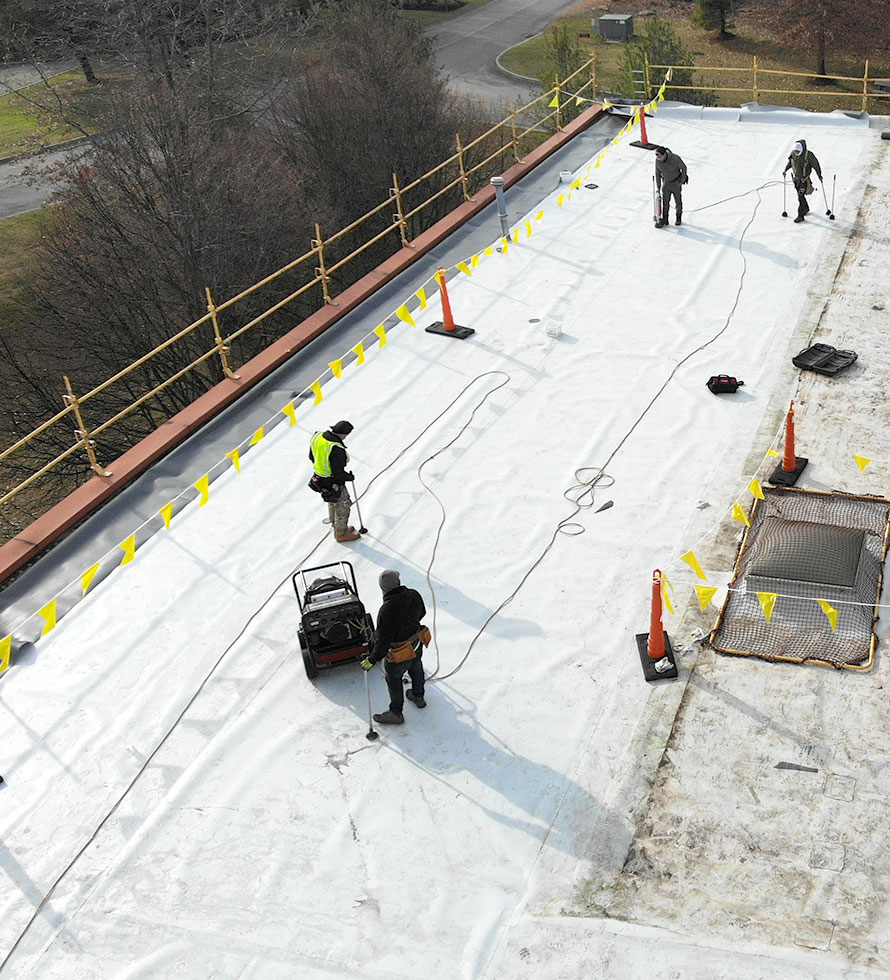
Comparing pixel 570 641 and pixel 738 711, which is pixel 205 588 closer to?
pixel 570 641

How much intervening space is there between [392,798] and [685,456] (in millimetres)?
5282

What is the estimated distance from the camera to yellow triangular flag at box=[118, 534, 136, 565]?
1072 centimetres

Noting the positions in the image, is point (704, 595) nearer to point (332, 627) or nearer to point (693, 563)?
point (693, 563)

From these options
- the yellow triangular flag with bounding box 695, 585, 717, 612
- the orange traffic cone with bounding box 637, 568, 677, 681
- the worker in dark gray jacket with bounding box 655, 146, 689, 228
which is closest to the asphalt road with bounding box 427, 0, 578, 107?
the worker in dark gray jacket with bounding box 655, 146, 689, 228

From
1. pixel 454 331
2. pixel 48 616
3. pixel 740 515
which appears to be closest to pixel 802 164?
pixel 454 331

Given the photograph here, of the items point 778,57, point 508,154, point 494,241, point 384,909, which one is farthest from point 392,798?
point 778,57

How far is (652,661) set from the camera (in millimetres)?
8750

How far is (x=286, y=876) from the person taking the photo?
743 centimetres

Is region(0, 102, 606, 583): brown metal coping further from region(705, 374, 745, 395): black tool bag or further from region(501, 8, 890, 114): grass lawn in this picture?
region(501, 8, 890, 114): grass lawn

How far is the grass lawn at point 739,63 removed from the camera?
42.0 meters

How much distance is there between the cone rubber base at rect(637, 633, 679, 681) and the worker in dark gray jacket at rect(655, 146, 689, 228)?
9309 mm

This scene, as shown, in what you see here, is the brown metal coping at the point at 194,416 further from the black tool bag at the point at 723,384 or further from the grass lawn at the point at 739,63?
the grass lawn at the point at 739,63

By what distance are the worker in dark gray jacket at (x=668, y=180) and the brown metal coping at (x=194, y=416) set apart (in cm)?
345

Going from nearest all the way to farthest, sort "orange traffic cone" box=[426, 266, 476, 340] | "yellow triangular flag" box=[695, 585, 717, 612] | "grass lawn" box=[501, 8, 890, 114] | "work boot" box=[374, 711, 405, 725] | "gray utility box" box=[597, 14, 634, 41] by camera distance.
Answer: "work boot" box=[374, 711, 405, 725]
"yellow triangular flag" box=[695, 585, 717, 612]
"orange traffic cone" box=[426, 266, 476, 340]
"grass lawn" box=[501, 8, 890, 114]
"gray utility box" box=[597, 14, 634, 41]
